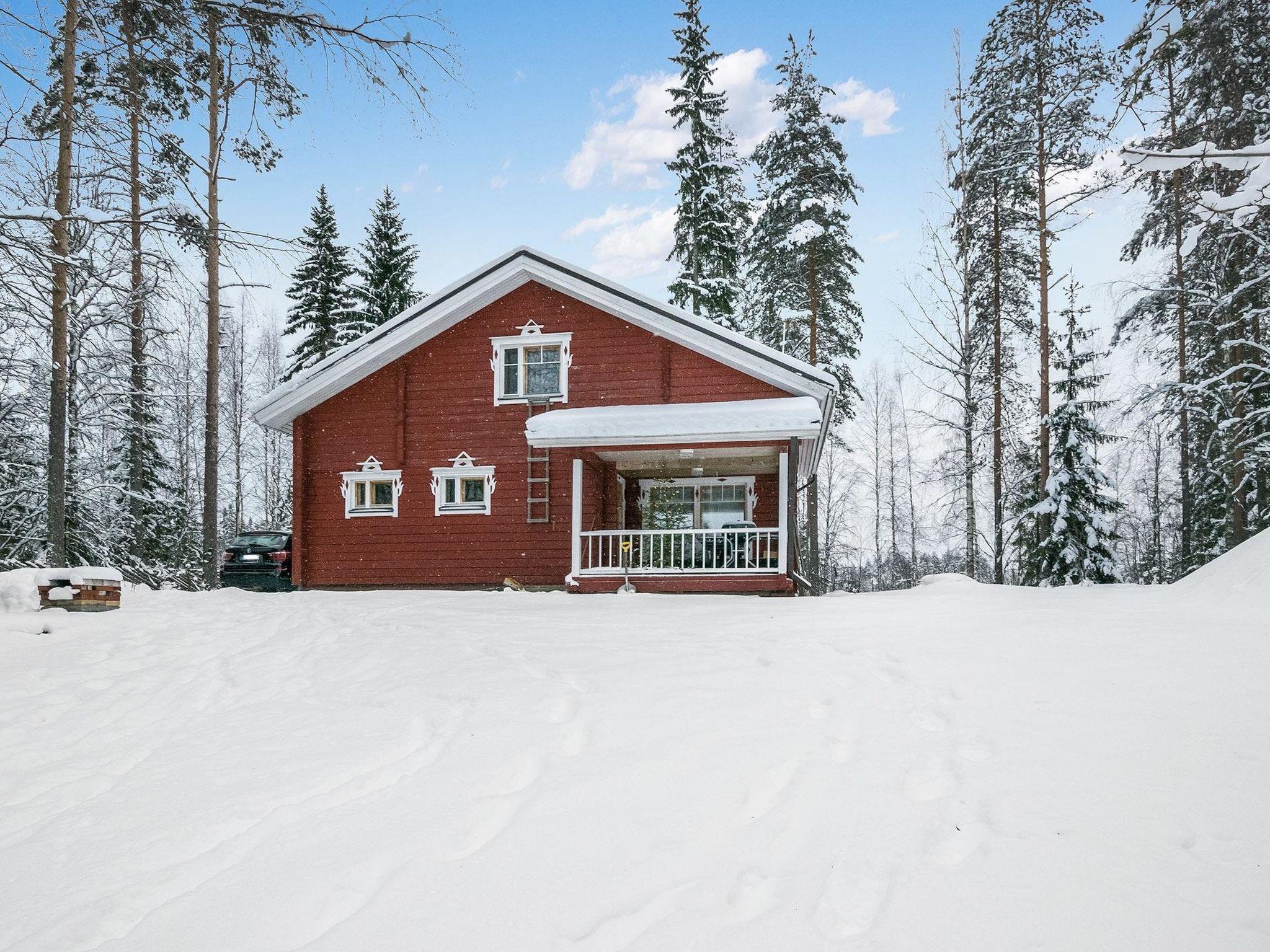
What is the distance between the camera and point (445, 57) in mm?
4227

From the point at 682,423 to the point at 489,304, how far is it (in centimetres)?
495

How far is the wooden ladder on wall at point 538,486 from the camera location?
1339 cm

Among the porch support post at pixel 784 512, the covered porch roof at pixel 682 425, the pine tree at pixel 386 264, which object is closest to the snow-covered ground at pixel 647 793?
the porch support post at pixel 784 512

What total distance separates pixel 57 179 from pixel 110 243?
10.6 feet

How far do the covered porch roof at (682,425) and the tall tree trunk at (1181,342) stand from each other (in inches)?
265

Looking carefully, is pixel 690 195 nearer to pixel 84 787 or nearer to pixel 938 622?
pixel 938 622

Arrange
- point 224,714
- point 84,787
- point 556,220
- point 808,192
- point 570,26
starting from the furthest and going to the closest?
point 808,192 < point 556,220 < point 570,26 < point 224,714 < point 84,787

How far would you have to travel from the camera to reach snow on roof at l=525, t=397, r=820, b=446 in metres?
11.2

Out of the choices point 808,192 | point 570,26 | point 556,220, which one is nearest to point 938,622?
point 570,26

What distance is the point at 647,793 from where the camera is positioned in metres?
3.46

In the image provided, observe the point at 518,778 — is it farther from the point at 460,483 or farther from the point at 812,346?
the point at 812,346

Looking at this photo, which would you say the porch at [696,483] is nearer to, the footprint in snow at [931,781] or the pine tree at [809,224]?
the pine tree at [809,224]

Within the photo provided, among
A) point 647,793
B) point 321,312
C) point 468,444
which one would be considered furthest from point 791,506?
point 321,312

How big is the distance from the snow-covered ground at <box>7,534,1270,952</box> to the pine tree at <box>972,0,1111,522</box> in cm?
1166
